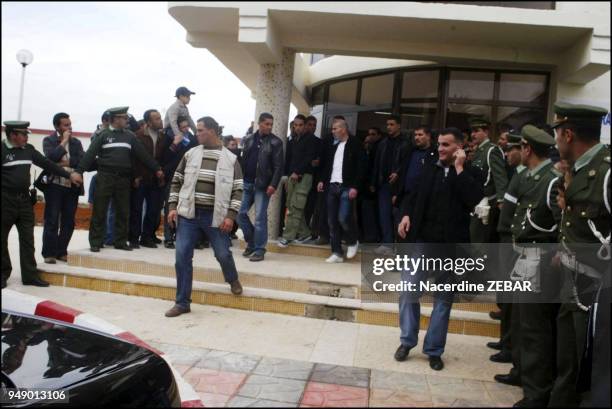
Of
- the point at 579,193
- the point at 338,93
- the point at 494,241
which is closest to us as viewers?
the point at 579,193

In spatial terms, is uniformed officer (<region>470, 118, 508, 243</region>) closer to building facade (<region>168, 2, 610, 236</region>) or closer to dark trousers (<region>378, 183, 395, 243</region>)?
building facade (<region>168, 2, 610, 236</region>)

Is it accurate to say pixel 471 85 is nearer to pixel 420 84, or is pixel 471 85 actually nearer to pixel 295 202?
pixel 420 84

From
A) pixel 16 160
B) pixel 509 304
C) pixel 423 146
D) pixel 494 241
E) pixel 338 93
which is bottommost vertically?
pixel 509 304

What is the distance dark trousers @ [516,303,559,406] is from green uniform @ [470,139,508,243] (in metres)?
1.64

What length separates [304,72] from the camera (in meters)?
9.98

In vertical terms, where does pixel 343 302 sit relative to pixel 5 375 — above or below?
below

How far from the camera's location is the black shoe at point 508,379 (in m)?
3.60

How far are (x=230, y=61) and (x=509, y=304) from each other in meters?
6.51

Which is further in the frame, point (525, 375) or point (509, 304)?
point (509, 304)

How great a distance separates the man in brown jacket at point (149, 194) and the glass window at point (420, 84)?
4.04 m

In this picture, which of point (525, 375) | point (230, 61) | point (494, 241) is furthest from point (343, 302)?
point (230, 61)

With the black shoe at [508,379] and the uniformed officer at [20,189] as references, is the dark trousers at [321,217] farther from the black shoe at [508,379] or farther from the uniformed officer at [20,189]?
the black shoe at [508,379]

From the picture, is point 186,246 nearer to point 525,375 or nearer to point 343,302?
point 343,302

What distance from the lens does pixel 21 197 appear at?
530 centimetres
